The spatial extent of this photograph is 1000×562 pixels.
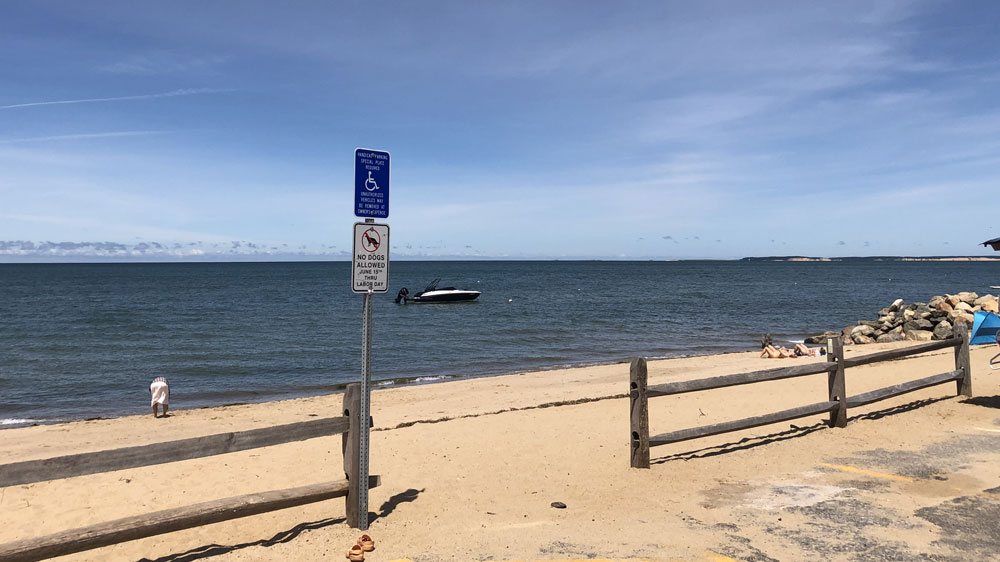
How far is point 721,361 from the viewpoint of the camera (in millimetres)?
22047

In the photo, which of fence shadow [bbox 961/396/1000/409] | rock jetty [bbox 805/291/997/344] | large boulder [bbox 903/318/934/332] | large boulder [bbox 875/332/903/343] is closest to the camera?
fence shadow [bbox 961/396/1000/409]

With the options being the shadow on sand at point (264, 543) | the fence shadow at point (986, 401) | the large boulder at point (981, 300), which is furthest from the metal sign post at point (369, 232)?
the large boulder at point (981, 300)

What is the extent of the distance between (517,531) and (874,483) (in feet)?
12.2

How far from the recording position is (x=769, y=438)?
862 centimetres

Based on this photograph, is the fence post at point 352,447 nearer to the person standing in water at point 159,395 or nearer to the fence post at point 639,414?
the fence post at point 639,414

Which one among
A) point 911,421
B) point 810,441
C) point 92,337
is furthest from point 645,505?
point 92,337

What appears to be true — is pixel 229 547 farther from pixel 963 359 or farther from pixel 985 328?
pixel 963 359

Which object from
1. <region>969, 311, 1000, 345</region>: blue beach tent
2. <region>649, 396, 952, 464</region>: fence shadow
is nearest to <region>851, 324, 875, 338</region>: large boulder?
<region>649, 396, 952, 464</region>: fence shadow

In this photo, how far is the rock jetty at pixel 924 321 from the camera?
80.5 ft

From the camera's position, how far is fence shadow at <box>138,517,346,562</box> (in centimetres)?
517

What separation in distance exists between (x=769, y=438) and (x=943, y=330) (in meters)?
19.3

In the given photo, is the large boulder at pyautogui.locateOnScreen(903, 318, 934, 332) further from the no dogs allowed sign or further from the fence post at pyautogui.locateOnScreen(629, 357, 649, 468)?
the no dogs allowed sign

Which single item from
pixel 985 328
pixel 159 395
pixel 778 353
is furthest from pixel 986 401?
pixel 159 395

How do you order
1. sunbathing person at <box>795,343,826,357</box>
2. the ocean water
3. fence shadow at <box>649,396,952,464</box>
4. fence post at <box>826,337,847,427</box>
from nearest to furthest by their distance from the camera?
fence shadow at <box>649,396,952,464</box> → fence post at <box>826,337,847,427</box> → the ocean water → sunbathing person at <box>795,343,826,357</box>
